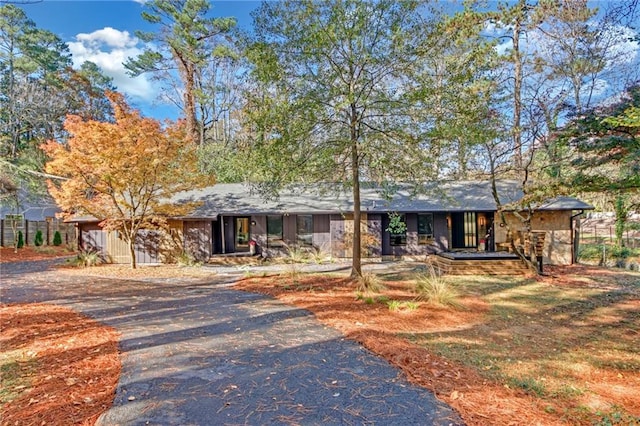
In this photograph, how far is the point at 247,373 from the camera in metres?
3.84

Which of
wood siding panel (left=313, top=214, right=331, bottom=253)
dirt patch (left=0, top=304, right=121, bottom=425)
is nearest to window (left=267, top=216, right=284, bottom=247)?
wood siding panel (left=313, top=214, right=331, bottom=253)

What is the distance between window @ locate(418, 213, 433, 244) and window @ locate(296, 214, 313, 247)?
452 cm

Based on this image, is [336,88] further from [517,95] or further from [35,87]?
[35,87]

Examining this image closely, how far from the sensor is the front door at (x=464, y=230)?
16.0 metres

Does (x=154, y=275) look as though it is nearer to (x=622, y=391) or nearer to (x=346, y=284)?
(x=346, y=284)

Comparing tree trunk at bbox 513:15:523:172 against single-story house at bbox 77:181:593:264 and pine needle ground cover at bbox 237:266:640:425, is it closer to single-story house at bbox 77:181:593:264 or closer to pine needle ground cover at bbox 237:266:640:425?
single-story house at bbox 77:181:593:264

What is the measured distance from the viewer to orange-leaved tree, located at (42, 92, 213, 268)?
36.1ft

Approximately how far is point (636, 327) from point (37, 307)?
10.9m

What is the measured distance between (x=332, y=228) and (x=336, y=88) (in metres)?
8.05

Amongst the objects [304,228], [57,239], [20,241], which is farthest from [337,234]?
[57,239]

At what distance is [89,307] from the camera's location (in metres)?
7.19

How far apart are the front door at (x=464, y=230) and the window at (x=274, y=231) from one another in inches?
293

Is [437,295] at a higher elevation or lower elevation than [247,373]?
higher

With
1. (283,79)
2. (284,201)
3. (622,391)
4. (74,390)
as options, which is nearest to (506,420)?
(622,391)
